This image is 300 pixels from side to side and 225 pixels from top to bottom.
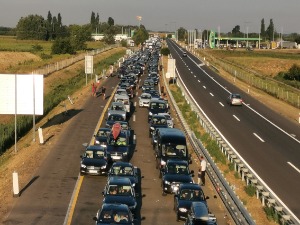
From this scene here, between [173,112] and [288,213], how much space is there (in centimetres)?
2766

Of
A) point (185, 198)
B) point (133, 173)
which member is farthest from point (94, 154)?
point (185, 198)

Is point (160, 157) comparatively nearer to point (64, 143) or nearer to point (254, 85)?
point (64, 143)

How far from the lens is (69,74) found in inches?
3696

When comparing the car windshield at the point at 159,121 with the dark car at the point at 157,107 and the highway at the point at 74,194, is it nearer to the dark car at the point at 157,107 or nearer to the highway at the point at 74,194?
the highway at the point at 74,194

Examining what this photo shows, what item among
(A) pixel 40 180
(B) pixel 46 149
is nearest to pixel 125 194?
(A) pixel 40 180

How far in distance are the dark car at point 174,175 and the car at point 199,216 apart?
4.20 m

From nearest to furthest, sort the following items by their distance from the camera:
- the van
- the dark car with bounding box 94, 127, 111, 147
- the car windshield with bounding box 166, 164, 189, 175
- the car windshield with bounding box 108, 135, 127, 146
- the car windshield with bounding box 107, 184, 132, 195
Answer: the car windshield with bounding box 107, 184, 132, 195, the car windshield with bounding box 166, 164, 189, 175, the van, the car windshield with bounding box 108, 135, 127, 146, the dark car with bounding box 94, 127, 111, 147

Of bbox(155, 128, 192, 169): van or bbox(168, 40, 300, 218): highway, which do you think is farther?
bbox(155, 128, 192, 169): van

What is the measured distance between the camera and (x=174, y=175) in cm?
2423

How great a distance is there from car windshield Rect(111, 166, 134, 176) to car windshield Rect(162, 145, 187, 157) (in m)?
3.79

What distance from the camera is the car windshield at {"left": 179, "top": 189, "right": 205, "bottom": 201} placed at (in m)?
20.8

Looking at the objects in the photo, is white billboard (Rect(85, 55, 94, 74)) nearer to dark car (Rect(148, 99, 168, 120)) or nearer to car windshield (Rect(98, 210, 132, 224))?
dark car (Rect(148, 99, 168, 120))

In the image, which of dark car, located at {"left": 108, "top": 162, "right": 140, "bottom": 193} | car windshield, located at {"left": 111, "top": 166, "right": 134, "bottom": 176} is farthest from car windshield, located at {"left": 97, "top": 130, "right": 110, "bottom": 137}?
car windshield, located at {"left": 111, "top": 166, "right": 134, "bottom": 176}

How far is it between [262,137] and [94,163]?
56.3 ft
